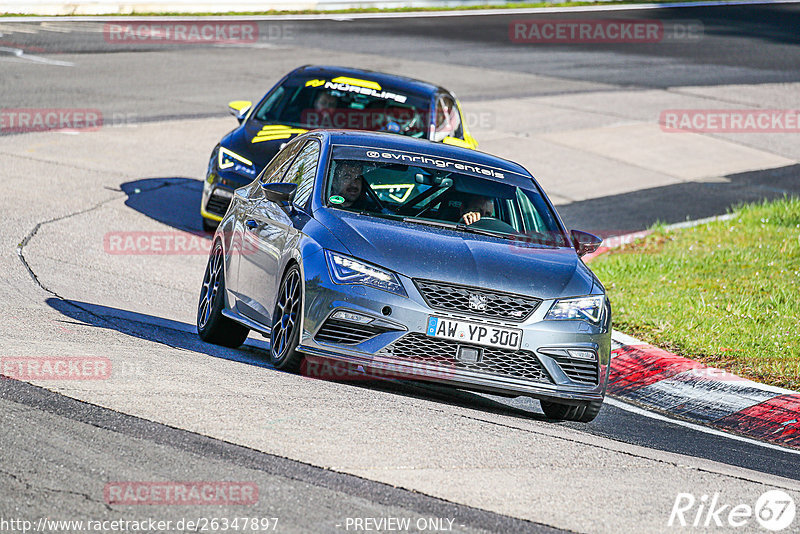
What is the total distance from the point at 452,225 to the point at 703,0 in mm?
37951

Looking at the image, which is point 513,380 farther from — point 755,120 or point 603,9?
point 603,9

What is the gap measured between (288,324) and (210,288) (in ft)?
6.02

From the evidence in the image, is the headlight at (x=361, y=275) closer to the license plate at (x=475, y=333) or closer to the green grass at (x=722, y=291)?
the license plate at (x=475, y=333)

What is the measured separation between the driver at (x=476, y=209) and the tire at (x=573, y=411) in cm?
132

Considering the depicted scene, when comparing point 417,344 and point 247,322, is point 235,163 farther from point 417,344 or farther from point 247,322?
point 417,344

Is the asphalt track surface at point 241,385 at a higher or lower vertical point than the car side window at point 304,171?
lower

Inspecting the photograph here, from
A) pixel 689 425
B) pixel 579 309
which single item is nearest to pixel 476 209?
pixel 579 309

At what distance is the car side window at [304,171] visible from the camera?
8.33m

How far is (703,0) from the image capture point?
1713 inches

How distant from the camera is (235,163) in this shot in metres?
13.0

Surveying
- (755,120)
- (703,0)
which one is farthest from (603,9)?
(755,120)

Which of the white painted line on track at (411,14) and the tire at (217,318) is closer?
the tire at (217,318)

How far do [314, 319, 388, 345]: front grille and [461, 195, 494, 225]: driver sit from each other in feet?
4.61

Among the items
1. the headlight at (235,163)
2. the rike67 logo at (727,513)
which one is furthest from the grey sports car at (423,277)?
the headlight at (235,163)
